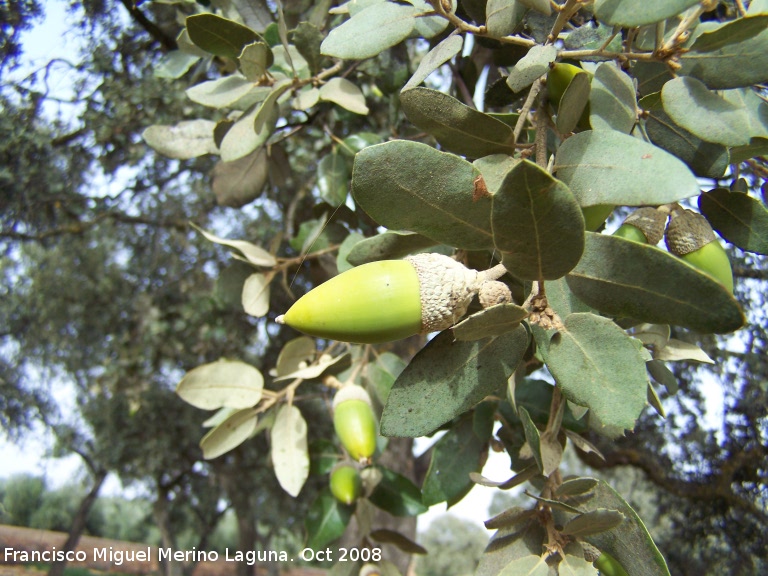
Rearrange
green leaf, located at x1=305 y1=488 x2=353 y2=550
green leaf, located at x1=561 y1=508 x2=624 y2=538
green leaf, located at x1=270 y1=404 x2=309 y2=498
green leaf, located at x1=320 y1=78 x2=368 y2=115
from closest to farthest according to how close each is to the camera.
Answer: green leaf, located at x1=561 y1=508 x2=624 y2=538
green leaf, located at x1=320 y1=78 x2=368 y2=115
green leaf, located at x1=270 y1=404 x2=309 y2=498
green leaf, located at x1=305 y1=488 x2=353 y2=550

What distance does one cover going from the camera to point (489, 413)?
1412mm

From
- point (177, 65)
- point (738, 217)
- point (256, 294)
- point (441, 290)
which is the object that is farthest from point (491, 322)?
point (177, 65)

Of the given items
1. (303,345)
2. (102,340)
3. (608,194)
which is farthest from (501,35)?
(102,340)

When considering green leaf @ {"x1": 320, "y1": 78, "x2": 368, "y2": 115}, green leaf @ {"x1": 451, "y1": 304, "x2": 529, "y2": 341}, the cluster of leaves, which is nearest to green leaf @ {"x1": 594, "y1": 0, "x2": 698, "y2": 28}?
the cluster of leaves

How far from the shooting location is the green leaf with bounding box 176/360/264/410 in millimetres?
1598

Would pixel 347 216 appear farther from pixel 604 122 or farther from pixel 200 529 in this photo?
pixel 200 529

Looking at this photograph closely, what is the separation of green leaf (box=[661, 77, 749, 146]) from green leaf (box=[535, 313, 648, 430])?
0.31 metres

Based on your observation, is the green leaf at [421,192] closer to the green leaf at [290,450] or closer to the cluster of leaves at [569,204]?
the cluster of leaves at [569,204]

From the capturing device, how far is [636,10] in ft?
2.50

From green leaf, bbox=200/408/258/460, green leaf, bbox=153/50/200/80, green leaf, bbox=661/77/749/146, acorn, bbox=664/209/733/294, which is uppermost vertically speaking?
green leaf, bbox=661/77/749/146

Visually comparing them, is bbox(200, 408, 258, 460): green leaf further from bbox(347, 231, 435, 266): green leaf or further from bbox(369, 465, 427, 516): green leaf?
bbox(347, 231, 435, 266): green leaf

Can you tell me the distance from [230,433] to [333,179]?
28.9 inches

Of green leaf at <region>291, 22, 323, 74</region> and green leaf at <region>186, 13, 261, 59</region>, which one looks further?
green leaf at <region>291, 22, 323, 74</region>

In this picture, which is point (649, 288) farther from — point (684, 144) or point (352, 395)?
point (352, 395)
